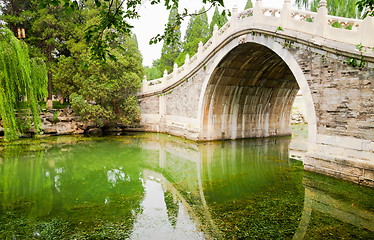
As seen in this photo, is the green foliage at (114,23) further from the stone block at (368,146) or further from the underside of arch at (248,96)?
the underside of arch at (248,96)

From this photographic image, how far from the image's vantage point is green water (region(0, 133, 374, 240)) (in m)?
4.51

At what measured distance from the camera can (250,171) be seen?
844cm

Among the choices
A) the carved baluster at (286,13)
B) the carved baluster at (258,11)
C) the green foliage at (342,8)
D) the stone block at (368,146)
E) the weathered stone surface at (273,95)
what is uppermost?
the green foliage at (342,8)

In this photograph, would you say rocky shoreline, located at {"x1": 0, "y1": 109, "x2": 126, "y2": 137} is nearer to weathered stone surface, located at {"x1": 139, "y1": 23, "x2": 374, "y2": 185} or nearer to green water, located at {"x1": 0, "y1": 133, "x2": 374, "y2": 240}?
weathered stone surface, located at {"x1": 139, "y1": 23, "x2": 374, "y2": 185}

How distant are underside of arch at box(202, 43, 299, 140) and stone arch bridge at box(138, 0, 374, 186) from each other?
5cm

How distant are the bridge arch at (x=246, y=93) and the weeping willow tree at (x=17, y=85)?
7514mm

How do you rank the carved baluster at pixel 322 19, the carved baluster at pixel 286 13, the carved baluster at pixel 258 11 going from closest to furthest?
the carved baluster at pixel 322 19, the carved baluster at pixel 286 13, the carved baluster at pixel 258 11

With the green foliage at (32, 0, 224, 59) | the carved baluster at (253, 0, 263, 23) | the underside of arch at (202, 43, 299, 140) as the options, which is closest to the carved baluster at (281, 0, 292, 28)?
the carved baluster at (253, 0, 263, 23)

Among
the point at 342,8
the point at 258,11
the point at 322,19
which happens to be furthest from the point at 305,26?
the point at 342,8

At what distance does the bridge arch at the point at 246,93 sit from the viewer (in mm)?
11773

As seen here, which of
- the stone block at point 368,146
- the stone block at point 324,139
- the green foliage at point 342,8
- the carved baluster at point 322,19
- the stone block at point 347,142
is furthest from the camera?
the green foliage at point 342,8

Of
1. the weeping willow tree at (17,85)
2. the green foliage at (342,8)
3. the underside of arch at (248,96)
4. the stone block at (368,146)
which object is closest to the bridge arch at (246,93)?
the underside of arch at (248,96)

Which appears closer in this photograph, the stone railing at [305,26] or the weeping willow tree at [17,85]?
the stone railing at [305,26]

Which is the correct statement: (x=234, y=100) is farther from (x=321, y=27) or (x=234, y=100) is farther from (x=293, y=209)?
(x=293, y=209)
